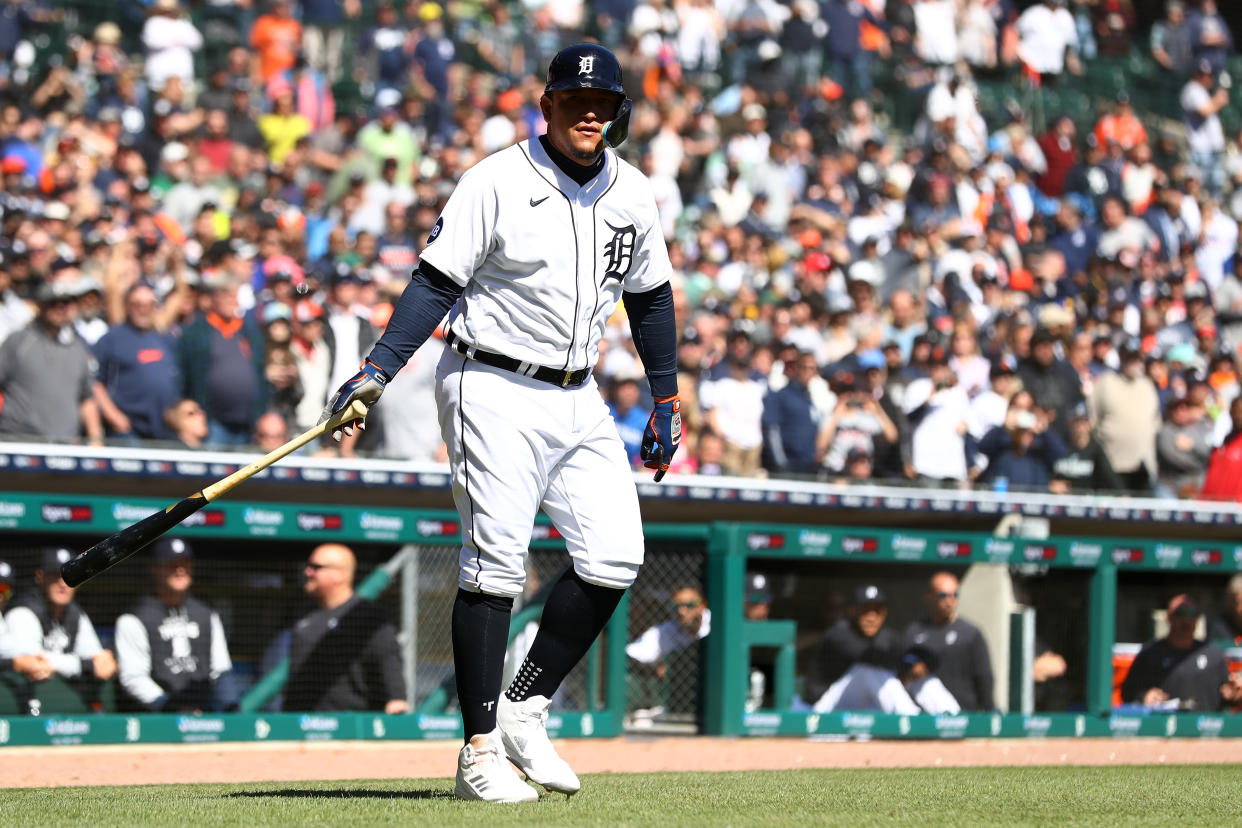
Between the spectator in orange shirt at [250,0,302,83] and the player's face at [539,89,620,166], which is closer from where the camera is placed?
the player's face at [539,89,620,166]

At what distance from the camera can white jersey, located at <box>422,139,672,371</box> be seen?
15.3 feet

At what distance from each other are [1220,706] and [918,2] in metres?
11.7

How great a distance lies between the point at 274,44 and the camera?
47.7 ft

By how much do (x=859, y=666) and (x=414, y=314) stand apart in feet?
15.2

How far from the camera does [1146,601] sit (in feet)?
30.9

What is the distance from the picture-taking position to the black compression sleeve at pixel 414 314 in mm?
4680

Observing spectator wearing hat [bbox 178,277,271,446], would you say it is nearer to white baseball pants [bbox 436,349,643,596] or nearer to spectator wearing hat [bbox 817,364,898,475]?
spectator wearing hat [bbox 817,364,898,475]

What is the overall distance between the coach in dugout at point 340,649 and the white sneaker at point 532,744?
3.02m

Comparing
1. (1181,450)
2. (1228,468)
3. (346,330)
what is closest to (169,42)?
(346,330)

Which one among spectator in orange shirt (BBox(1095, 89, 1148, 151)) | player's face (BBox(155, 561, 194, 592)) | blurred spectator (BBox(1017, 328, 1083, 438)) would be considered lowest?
player's face (BBox(155, 561, 194, 592))

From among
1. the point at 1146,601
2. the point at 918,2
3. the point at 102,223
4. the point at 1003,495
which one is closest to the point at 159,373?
the point at 102,223

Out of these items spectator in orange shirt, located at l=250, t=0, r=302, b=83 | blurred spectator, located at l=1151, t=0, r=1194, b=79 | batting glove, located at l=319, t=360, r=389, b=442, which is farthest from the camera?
blurred spectator, located at l=1151, t=0, r=1194, b=79

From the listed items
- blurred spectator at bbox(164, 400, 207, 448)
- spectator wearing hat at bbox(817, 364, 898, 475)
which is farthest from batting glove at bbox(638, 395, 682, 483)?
spectator wearing hat at bbox(817, 364, 898, 475)

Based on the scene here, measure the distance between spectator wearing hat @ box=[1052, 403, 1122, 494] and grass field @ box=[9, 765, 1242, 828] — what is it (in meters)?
5.23
